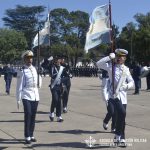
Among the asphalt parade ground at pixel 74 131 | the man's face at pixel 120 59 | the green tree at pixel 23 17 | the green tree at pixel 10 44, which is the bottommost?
the asphalt parade ground at pixel 74 131

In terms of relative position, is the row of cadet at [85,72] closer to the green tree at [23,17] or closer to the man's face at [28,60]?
the man's face at [28,60]

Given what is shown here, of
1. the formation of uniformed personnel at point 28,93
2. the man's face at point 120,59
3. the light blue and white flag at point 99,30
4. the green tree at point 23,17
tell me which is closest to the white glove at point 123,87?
the man's face at point 120,59

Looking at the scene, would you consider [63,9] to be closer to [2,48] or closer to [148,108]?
[2,48]

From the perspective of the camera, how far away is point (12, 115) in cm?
1471

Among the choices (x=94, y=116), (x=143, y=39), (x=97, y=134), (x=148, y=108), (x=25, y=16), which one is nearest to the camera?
(x=97, y=134)

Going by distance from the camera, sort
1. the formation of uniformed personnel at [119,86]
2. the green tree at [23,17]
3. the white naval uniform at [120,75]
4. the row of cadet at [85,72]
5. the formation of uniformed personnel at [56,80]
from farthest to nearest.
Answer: the green tree at [23,17] → the row of cadet at [85,72] → the formation of uniformed personnel at [56,80] → the white naval uniform at [120,75] → the formation of uniformed personnel at [119,86]

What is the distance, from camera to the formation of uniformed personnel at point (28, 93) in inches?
390

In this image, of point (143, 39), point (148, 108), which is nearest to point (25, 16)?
point (143, 39)

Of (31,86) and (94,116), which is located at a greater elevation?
(31,86)

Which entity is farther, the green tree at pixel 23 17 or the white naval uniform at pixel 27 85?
the green tree at pixel 23 17

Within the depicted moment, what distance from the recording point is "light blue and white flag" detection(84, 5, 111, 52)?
10.1 m

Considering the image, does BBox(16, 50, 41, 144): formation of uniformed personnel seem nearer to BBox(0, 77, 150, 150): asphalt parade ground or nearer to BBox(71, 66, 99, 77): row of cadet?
BBox(0, 77, 150, 150): asphalt parade ground

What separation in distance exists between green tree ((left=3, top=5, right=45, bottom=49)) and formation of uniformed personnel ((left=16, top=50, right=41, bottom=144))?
121491mm

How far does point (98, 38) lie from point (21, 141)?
2521mm
